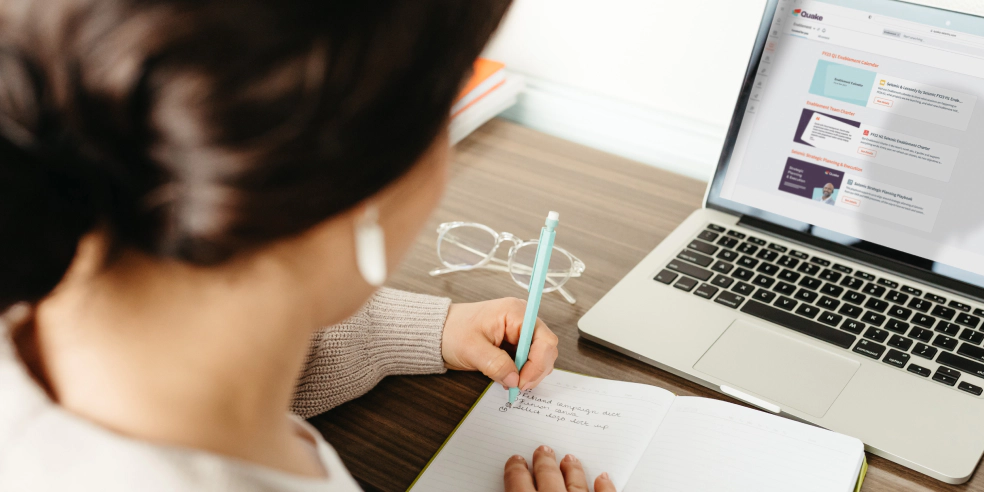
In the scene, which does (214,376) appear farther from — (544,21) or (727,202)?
(544,21)

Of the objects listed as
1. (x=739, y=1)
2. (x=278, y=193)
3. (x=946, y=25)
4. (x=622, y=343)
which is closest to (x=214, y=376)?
(x=278, y=193)

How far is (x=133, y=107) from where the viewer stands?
29cm

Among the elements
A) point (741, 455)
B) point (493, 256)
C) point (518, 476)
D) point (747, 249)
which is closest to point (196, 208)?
point (518, 476)

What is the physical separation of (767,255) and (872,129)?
171 mm

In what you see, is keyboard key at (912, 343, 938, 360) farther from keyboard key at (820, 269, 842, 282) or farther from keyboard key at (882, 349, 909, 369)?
keyboard key at (820, 269, 842, 282)

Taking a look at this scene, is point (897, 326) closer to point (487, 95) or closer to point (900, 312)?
point (900, 312)

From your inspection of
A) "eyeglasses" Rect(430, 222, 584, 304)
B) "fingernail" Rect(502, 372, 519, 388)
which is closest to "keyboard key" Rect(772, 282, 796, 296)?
"eyeglasses" Rect(430, 222, 584, 304)

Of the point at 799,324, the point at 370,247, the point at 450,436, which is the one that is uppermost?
the point at 370,247

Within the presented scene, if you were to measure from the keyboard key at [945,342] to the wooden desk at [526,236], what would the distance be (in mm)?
151

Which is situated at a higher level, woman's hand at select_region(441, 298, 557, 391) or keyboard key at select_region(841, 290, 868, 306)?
keyboard key at select_region(841, 290, 868, 306)

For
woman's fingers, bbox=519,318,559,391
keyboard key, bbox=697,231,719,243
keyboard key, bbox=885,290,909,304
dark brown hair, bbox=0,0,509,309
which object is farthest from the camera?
keyboard key, bbox=697,231,719,243

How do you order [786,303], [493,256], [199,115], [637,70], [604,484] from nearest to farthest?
[199,115]
[604,484]
[786,303]
[493,256]
[637,70]

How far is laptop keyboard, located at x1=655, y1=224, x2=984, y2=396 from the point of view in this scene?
2.36 feet

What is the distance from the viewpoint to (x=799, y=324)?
76 cm
